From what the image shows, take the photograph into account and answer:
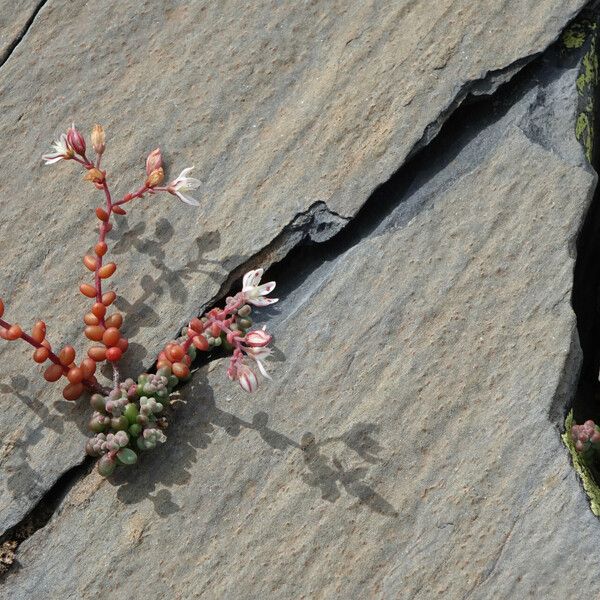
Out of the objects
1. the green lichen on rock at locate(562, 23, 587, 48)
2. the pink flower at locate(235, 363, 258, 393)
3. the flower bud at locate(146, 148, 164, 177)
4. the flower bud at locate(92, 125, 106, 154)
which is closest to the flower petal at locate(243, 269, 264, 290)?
the pink flower at locate(235, 363, 258, 393)

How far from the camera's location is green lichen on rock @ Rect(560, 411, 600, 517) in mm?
2973

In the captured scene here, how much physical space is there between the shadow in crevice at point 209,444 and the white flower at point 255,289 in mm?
375

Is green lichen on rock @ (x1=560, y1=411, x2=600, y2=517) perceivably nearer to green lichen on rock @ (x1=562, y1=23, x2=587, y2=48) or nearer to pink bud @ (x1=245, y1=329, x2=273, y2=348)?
pink bud @ (x1=245, y1=329, x2=273, y2=348)

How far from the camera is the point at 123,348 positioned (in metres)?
3.12

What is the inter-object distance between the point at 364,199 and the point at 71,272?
107 cm

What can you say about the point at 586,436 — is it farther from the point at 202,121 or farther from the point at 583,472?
the point at 202,121

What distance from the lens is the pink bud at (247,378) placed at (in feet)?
9.28

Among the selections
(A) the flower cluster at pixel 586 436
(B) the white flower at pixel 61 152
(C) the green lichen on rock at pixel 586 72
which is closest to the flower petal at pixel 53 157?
(B) the white flower at pixel 61 152

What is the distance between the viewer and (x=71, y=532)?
3.01 m

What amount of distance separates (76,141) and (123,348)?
72 centimetres

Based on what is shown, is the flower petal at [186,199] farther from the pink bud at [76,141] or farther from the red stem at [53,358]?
the red stem at [53,358]

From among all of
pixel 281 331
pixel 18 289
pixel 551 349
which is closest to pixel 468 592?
pixel 551 349

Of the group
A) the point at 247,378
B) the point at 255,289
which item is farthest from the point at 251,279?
the point at 247,378

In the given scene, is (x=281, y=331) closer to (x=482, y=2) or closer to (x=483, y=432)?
(x=483, y=432)
